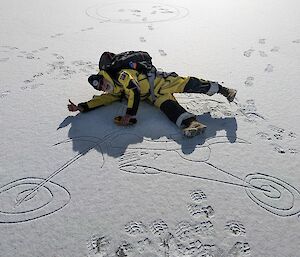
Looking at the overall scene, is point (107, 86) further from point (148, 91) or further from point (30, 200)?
point (30, 200)

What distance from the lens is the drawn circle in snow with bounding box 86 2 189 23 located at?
410cm

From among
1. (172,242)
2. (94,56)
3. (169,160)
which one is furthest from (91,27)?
(172,242)

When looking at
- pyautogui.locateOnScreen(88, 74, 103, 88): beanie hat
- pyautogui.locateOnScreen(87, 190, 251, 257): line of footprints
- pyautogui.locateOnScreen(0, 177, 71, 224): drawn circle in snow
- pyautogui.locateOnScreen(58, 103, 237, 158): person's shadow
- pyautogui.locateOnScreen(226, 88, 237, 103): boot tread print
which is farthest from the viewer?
pyautogui.locateOnScreen(226, 88, 237, 103): boot tread print

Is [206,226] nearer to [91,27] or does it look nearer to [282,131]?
[282,131]

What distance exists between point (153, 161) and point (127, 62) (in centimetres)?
70

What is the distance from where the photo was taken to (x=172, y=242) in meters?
1.42

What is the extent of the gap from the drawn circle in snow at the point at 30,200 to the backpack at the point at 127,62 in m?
0.84

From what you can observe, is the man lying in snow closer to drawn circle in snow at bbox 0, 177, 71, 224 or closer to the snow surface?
the snow surface

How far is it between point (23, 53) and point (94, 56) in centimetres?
67

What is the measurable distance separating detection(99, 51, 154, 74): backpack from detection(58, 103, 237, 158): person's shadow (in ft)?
0.87

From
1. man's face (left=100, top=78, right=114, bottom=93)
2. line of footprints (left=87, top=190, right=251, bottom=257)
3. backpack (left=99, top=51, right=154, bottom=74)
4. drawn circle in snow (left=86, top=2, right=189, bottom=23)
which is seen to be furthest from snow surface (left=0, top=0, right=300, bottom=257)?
drawn circle in snow (left=86, top=2, right=189, bottom=23)

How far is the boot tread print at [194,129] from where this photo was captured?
199 cm

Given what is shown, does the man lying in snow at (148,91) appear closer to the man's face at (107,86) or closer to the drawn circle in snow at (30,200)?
the man's face at (107,86)

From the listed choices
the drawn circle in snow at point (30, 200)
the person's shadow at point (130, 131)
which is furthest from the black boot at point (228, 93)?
the drawn circle in snow at point (30, 200)
